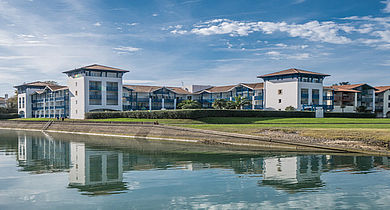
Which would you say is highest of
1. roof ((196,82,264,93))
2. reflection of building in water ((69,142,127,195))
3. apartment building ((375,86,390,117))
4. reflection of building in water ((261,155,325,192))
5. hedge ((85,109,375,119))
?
roof ((196,82,264,93))

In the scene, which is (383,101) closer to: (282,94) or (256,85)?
(256,85)

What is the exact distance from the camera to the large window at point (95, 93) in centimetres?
9088

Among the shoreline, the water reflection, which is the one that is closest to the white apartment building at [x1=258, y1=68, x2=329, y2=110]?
the shoreline

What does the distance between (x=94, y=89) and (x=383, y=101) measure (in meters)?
79.6

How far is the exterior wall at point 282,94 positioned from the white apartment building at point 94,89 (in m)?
36.4

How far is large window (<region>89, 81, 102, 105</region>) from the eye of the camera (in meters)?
90.9

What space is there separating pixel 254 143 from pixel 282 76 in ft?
174

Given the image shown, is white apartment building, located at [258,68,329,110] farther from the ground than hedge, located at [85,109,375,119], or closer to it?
farther from the ground

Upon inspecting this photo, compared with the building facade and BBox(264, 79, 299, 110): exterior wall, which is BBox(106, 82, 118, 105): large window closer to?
the building facade

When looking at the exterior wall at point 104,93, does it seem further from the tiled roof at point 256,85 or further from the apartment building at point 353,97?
the apartment building at point 353,97

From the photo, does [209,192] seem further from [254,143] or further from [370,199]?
[254,143]

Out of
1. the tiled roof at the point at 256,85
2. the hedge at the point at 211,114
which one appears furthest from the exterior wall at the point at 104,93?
the tiled roof at the point at 256,85

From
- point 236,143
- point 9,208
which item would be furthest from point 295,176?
point 236,143

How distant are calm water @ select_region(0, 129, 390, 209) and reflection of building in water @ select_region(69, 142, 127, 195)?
45 millimetres
